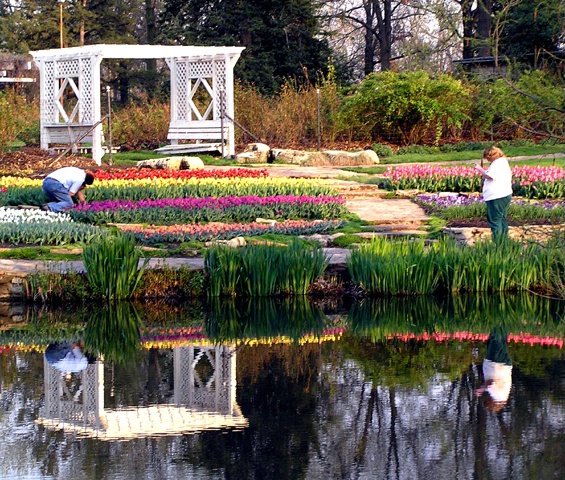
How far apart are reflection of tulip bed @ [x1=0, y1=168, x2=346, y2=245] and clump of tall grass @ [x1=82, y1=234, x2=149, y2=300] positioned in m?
1.75

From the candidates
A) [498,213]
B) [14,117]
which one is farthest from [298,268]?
[14,117]

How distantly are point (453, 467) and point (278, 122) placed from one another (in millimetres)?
21772

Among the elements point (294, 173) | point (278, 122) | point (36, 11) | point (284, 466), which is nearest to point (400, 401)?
point (284, 466)

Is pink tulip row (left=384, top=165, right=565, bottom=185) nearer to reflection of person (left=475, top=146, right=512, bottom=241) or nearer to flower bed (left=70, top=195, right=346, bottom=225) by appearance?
flower bed (left=70, top=195, right=346, bottom=225)

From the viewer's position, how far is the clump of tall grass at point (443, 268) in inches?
420

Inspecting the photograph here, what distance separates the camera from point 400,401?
22.2 ft

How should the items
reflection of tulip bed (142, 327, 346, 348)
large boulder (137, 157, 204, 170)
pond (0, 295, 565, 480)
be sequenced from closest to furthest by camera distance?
pond (0, 295, 565, 480) → reflection of tulip bed (142, 327, 346, 348) → large boulder (137, 157, 204, 170)

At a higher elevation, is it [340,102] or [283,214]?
[340,102]

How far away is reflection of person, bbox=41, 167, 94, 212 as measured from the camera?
14.5 m

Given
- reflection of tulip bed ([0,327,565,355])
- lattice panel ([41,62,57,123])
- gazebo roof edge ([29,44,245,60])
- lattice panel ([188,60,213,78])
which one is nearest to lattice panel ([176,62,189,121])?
lattice panel ([188,60,213,78])

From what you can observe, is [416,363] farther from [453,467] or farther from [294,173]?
[294,173]

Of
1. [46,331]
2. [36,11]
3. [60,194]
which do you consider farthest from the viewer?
[36,11]

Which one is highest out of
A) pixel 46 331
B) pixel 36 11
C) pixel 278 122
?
pixel 36 11

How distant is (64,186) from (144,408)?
27.2 feet
